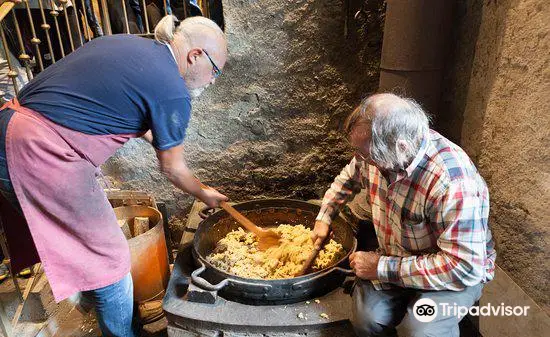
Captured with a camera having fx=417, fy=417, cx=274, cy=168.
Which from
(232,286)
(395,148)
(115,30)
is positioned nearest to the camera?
(395,148)

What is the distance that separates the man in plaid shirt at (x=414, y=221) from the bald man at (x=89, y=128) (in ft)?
2.71

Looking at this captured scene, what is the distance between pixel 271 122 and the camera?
327cm

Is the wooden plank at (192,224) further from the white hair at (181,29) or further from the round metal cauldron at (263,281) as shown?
the white hair at (181,29)

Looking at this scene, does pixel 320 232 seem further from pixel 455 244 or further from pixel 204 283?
pixel 455 244

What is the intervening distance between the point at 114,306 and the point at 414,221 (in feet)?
5.25

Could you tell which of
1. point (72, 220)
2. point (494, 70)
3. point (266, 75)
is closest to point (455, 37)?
point (494, 70)

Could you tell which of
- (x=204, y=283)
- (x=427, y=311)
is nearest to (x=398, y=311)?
(x=427, y=311)

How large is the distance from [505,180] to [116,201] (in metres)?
2.57

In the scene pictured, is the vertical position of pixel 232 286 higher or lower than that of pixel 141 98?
lower

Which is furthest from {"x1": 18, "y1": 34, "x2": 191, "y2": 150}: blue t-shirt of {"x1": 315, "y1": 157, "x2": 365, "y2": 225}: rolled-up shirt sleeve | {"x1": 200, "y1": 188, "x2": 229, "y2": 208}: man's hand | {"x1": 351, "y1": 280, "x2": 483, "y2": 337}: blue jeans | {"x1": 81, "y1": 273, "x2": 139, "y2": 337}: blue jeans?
{"x1": 351, "y1": 280, "x2": 483, "y2": 337}: blue jeans

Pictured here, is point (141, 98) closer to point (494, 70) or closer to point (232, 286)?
point (232, 286)

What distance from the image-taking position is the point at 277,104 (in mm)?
3217

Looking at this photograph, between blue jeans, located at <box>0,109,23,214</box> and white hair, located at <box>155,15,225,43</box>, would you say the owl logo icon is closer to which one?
white hair, located at <box>155,15,225,43</box>

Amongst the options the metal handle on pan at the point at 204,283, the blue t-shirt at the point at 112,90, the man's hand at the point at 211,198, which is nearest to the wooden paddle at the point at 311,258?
the metal handle on pan at the point at 204,283
